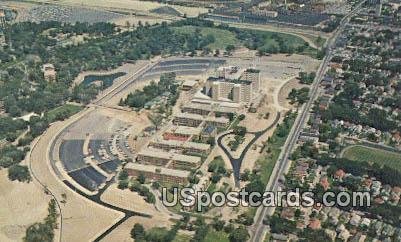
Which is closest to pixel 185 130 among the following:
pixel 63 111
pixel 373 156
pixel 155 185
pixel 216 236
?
pixel 155 185

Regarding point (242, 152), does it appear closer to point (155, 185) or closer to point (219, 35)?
point (155, 185)

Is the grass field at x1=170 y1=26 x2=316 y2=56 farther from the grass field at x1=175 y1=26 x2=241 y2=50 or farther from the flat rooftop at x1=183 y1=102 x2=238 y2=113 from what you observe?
the flat rooftop at x1=183 y1=102 x2=238 y2=113

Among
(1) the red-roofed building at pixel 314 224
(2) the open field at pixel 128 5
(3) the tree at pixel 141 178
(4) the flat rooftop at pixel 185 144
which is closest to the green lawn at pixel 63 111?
(4) the flat rooftop at pixel 185 144

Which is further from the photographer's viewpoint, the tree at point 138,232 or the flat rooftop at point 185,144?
the flat rooftop at point 185,144

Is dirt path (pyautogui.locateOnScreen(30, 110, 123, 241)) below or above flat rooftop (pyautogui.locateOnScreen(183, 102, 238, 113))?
below

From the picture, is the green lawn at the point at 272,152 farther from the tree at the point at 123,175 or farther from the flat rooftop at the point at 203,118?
the tree at the point at 123,175

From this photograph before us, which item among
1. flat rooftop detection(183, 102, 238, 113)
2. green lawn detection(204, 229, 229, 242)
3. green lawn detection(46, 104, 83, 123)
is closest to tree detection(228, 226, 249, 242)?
green lawn detection(204, 229, 229, 242)

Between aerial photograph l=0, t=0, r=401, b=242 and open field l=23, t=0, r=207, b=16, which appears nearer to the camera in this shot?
aerial photograph l=0, t=0, r=401, b=242
